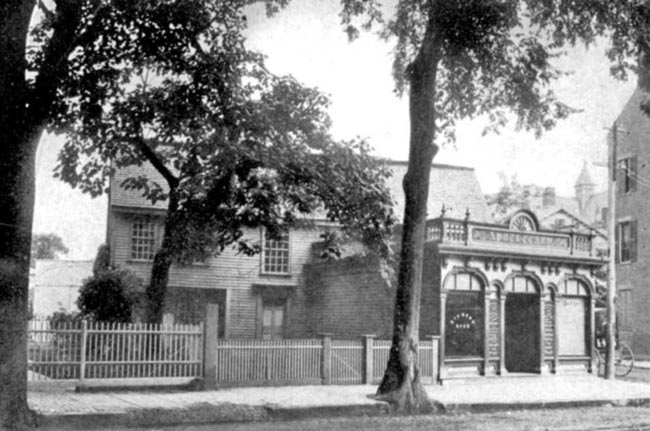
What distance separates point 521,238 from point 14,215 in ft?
58.1

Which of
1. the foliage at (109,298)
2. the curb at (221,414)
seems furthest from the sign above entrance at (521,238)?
the foliage at (109,298)

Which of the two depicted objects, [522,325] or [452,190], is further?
[452,190]

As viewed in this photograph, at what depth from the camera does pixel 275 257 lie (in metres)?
33.5

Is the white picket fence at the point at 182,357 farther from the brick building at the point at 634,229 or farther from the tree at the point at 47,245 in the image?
the tree at the point at 47,245

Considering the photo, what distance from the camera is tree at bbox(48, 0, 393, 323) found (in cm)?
1905

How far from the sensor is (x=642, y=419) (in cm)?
1485

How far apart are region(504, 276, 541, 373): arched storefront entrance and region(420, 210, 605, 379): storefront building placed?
34 millimetres

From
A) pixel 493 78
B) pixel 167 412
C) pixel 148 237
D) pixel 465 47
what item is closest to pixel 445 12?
pixel 465 47

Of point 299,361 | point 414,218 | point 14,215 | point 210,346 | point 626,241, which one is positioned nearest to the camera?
point 14,215

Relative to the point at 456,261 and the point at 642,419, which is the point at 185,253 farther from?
the point at 642,419

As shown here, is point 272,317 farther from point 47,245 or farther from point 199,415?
point 47,245

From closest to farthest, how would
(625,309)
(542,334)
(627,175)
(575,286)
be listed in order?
1. (542,334)
2. (575,286)
3. (625,309)
4. (627,175)

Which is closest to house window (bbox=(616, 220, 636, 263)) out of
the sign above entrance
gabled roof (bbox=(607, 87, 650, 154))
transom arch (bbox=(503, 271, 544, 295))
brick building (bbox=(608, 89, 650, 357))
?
brick building (bbox=(608, 89, 650, 357))

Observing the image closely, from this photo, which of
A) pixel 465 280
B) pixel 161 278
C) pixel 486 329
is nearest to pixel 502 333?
pixel 486 329
